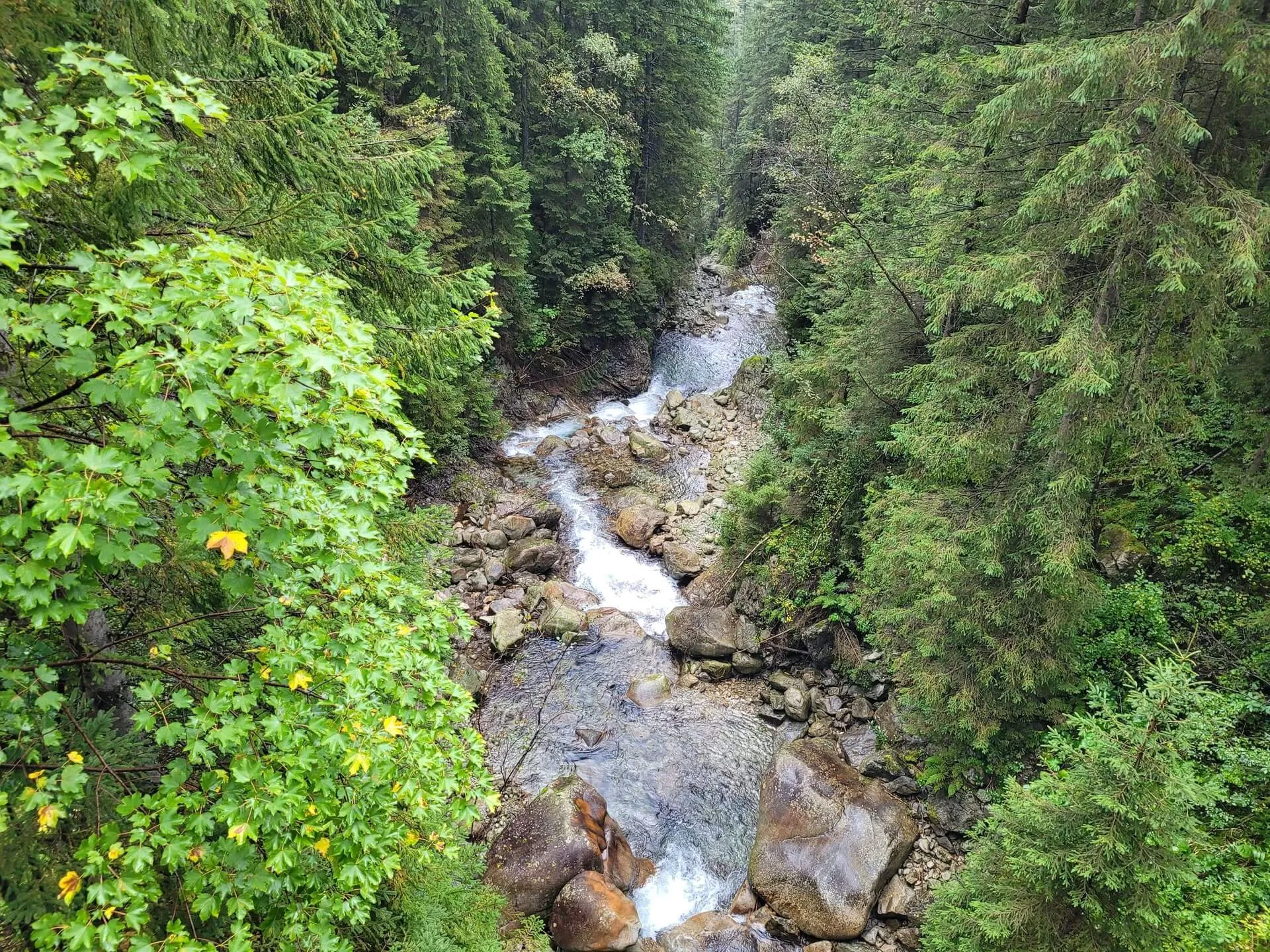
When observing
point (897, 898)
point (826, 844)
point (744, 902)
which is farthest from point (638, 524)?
point (897, 898)

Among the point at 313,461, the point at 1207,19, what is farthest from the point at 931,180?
the point at 313,461

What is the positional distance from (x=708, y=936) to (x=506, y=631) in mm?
6423

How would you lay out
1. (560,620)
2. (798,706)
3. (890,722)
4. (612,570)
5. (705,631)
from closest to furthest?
1. (890,722)
2. (798,706)
3. (705,631)
4. (560,620)
5. (612,570)

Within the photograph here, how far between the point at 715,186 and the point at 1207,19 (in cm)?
2940

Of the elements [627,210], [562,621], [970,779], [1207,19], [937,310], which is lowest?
[562,621]

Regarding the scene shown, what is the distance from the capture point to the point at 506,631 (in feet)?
40.0

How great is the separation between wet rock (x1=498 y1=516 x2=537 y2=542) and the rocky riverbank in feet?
0.22

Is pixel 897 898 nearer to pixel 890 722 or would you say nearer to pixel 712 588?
pixel 890 722

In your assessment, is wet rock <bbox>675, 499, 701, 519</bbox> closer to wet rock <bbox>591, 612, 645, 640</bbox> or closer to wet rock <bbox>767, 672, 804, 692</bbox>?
wet rock <bbox>591, 612, 645, 640</bbox>

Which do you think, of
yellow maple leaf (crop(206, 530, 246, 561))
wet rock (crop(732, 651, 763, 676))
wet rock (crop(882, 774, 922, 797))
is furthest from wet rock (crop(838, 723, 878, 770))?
yellow maple leaf (crop(206, 530, 246, 561))

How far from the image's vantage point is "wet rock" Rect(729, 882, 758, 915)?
7.93 metres

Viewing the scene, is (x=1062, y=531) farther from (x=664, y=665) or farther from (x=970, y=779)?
(x=664, y=665)

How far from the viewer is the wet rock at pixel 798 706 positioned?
10492mm

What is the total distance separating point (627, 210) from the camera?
22.0m
